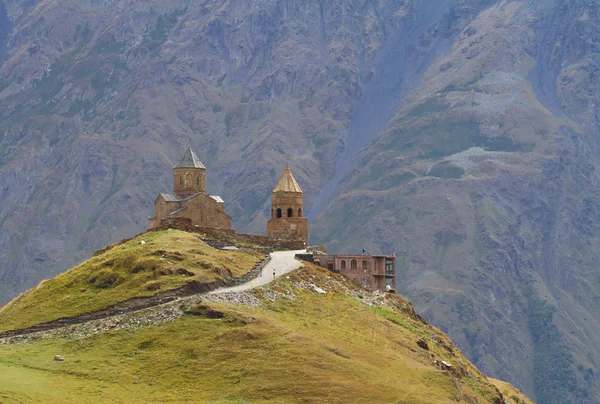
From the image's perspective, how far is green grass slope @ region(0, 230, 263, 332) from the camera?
313ft

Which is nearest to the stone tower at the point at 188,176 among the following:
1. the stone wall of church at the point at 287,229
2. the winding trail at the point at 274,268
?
the stone wall of church at the point at 287,229

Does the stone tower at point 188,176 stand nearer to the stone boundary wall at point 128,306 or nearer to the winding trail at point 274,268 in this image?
the winding trail at point 274,268

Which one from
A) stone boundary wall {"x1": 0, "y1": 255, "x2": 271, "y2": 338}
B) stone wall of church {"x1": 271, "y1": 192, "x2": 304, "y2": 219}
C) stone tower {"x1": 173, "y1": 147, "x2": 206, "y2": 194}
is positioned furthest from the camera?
stone tower {"x1": 173, "y1": 147, "x2": 206, "y2": 194}

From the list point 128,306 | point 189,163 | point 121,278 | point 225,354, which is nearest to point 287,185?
point 189,163

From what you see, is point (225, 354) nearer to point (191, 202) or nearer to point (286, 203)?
point (286, 203)

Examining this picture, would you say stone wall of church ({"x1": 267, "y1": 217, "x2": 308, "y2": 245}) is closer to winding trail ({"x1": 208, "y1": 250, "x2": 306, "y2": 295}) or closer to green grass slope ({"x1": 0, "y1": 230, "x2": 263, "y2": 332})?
winding trail ({"x1": 208, "y1": 250, "x2": 306, "y2": 295})

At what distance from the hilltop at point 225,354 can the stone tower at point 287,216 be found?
36638 millimetres

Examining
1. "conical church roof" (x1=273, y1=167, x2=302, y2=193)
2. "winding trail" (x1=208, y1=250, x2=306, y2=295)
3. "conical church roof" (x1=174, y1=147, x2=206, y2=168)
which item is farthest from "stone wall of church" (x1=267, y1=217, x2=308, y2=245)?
"conical church roof" (x1=174, y1=147, x2=206, y2=168)

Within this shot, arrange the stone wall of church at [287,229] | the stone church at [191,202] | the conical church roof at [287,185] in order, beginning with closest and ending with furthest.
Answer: the stone wall of church at [287,229] → the conical church roof at [287,185] → the stone church at [191,202]

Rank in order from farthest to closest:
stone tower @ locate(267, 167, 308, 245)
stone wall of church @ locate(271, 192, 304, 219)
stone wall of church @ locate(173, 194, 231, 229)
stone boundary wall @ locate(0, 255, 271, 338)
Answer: stone wall of church @ locate(173, 194, 231, 229)
stone wall of church @ locate(271, 192, 304, 219)
stone tower @ locate(267, 167, 308, 245)
stone boundary wall @ locate(0, 255, 271, 338)

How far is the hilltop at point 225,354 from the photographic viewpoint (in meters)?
79.6

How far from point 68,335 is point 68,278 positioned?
1542 centimetres

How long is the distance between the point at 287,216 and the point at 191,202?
44.1 ft

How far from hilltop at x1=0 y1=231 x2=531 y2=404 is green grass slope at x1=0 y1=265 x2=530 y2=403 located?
10 centimetres
